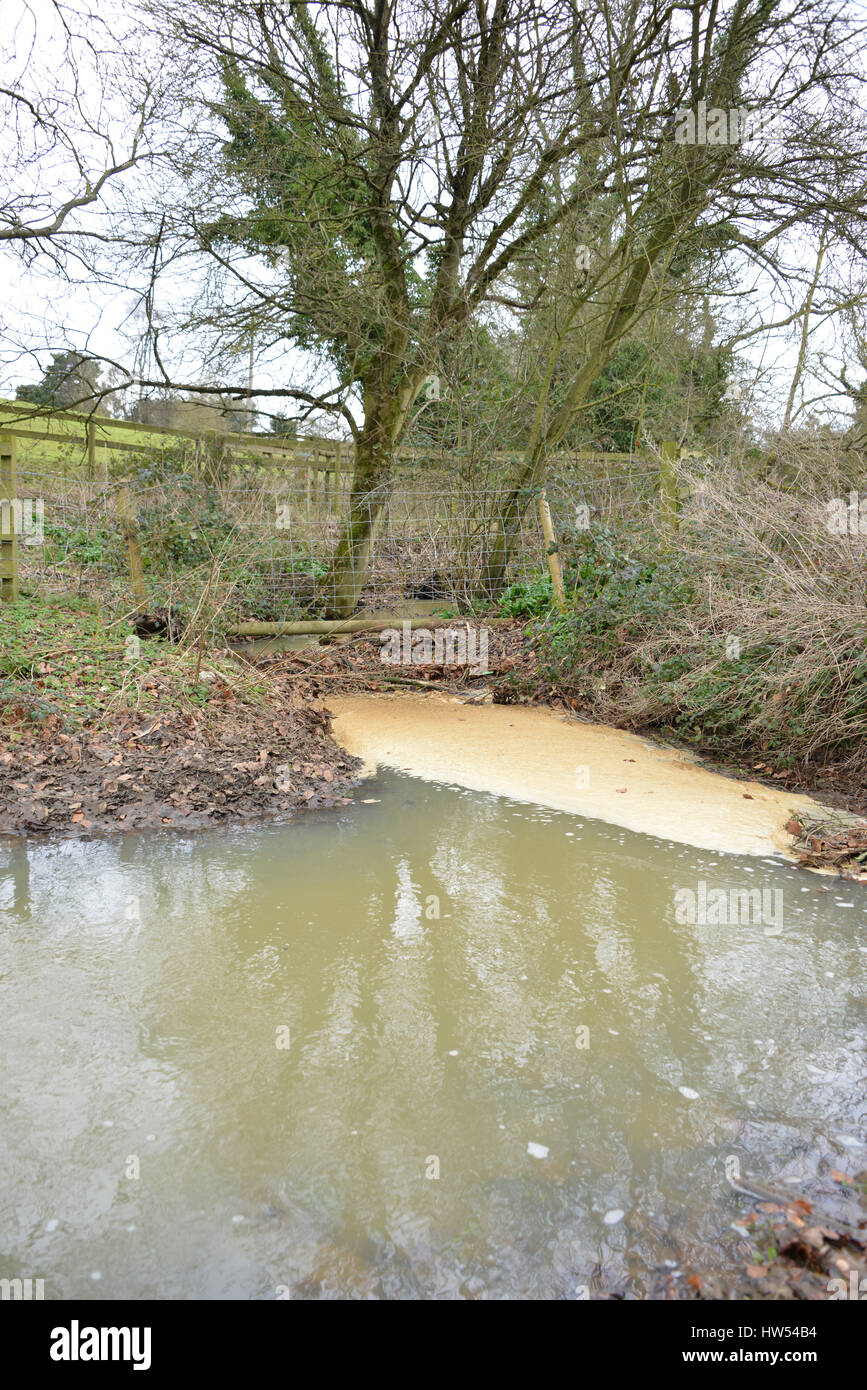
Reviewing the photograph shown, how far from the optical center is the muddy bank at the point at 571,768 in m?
5.06

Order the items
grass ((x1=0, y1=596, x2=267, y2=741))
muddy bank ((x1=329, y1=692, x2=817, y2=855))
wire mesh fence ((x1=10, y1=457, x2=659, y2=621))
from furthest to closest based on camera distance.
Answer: wire mesh fence ((x1=10, y1=457, x2=659, y2=621)), grass ((x1=0, y1=596, x2=267, y2=741)), muddy bank ((x1=329, y1=692, x2=817, y2=855))

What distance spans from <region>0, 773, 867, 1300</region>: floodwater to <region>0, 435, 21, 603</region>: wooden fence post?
5.03 meters

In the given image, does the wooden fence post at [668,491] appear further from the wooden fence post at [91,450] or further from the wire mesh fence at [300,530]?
the wooden fence post at [91,450]

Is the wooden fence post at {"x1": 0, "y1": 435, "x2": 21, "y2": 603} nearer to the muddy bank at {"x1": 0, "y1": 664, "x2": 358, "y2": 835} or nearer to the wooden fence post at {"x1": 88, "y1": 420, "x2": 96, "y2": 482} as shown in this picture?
the wooden fence post at {"x1": 88, "y1": 420, "x2": 96, "y2": 482}

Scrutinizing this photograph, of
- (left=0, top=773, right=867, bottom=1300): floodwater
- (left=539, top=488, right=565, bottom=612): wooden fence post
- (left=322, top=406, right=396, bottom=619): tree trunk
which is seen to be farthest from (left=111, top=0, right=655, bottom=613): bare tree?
(left=0, top=773, right=867, bottom=1300): floodwater

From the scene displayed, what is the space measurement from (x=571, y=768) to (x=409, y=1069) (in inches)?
149

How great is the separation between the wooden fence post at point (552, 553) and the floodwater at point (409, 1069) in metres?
4.91

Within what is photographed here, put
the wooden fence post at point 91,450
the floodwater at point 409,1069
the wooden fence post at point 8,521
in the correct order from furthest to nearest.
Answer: the wooden fence post at point 91,450
the wooden fence post at point 8,521
the floodwater at point 409,1069

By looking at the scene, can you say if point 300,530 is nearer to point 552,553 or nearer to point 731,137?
point 552,553

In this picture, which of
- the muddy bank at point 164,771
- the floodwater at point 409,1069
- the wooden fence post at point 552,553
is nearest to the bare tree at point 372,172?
the wooden fence post at point 552,553

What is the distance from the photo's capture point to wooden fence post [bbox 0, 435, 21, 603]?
8.36 metres
